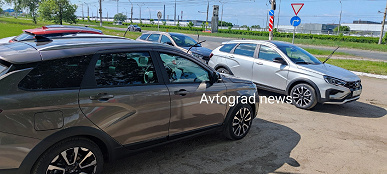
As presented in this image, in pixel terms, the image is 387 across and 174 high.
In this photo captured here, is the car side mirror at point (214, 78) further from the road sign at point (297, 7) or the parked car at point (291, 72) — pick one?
the road sign at point (297, 7)

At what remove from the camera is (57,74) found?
2.91m

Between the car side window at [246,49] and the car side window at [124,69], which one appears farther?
the car side window at [246,49]

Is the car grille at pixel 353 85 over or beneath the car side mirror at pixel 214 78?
beneath

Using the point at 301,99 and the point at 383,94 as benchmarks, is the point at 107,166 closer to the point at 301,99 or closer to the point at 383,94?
the point at 301,99

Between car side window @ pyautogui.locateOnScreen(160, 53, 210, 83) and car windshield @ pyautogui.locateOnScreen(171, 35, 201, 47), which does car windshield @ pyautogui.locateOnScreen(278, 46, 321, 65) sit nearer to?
car side window @ pyautogui.locateOnScreen(160, 53, 210, 83)

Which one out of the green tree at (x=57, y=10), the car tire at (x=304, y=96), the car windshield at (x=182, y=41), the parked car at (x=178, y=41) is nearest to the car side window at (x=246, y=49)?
the car tire at (x=304, y=96)

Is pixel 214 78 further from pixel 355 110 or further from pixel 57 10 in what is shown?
pixel 57 10

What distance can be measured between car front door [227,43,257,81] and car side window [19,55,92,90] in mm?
5617

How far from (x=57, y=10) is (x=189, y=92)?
4396cm

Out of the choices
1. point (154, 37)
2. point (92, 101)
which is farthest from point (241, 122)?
point (154, 37)

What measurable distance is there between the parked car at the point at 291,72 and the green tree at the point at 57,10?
38203mm

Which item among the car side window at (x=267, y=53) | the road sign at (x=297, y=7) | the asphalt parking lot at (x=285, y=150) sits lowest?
the asphalt parking lot at (x=285, y=150)

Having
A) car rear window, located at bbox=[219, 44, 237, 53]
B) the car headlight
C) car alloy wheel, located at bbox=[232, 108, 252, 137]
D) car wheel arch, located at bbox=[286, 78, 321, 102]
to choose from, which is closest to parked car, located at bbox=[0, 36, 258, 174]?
car alloy wheel, located at bbox=[232, 108, 252, 137]

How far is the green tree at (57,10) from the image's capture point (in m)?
41.2
